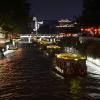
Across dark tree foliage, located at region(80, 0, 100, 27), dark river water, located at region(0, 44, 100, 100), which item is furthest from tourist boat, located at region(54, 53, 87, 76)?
dark tree foliage, located at region(80, 0, 100, 27)

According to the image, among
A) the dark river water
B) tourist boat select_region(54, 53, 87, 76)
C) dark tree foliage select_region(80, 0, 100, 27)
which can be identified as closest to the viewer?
the dark river water

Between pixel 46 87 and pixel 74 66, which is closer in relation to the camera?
pixel 46 87

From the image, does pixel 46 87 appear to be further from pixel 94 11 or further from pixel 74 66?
pixel 94 11

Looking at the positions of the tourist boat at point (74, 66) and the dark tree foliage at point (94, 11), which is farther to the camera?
the dark tree foliage at point (94, 11)

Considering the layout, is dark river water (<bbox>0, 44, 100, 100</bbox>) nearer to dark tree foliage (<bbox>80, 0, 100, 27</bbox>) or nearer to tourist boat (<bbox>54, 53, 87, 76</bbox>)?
tourist boat (<bbox>54, 53, 87, 76</bbox>)

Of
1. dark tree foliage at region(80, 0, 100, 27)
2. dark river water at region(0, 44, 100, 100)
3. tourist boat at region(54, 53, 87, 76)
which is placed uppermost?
dark tree foliage at region(80, 0, 100, 27)

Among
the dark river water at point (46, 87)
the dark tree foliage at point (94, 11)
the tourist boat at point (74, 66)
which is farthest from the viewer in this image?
the dark tree foliage at point (94, 11)

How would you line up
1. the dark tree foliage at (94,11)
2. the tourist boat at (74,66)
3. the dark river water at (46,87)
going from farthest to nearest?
1. the dark tree foliage at (94,11)
2. the tourist boat at (74,66)
3. the dark river water at (46,87)

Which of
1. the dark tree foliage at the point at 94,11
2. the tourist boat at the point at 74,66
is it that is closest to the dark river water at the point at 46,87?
the tourist boat at the point at 74,66

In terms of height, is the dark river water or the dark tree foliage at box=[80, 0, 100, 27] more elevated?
the dark tree foliage at box=[80, 0, 100, 27]

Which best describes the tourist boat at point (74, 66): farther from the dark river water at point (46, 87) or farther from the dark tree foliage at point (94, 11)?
the dark tree foliage at point (94, 11)

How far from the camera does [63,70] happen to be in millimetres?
43219

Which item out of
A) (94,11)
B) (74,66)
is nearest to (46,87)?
(74,66)

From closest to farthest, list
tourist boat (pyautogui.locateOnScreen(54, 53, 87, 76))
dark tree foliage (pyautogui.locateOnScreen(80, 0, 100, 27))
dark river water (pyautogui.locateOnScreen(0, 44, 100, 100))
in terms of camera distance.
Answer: dark river water (pyautogui.locateOnScreen(0, 44, 100, 100)) → tourist boat (pyautogui.locateOnScreen(54, 53, 87, 76)) → dark tree foliage (pyautogui.locateOnScreen(80, 0, 100, 27))
